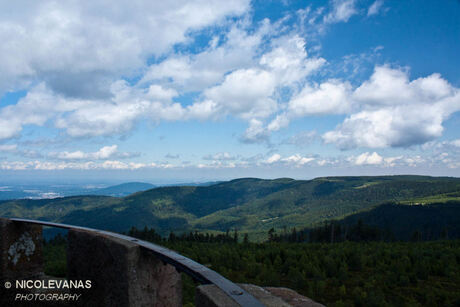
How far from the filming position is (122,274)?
3898mm

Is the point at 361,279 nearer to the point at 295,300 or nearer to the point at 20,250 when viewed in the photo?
the point at 295,300

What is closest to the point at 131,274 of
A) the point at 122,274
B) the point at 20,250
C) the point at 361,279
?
the point at 122,274

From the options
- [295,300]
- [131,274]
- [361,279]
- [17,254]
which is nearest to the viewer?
[131,274]

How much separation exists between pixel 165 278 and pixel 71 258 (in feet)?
6.46

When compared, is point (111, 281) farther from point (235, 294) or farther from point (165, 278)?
point (235, 294)

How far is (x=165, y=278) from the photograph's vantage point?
414 cm

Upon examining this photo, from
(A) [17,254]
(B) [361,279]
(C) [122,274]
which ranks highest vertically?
(C) [122,274]

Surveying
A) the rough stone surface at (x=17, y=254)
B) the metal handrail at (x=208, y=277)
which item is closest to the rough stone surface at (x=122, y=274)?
the metal handrail at (x=208, y=277)

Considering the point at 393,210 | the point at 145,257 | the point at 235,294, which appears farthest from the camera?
the point at 393,210

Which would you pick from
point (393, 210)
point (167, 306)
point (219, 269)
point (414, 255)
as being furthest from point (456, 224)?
point (167, 306)

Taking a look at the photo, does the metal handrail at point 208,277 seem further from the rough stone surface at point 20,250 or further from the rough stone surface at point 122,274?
the rough stone surface at point 20,250

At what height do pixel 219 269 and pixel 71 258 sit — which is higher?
pixel 71 258

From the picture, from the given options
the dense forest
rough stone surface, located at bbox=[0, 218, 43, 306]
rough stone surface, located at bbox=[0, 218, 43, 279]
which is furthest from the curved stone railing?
the dense forest

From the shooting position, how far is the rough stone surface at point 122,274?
385cm
